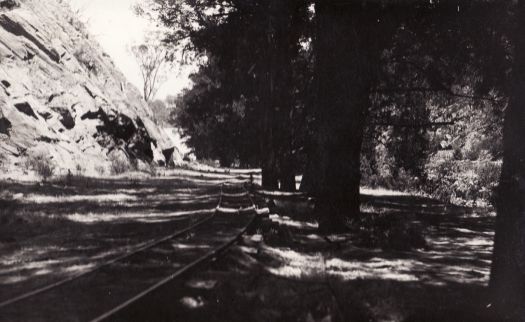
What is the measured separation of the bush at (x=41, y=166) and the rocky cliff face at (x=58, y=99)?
223mm

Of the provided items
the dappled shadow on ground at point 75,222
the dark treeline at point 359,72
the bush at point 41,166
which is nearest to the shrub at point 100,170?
the dappled shadow on ground at point 75,222

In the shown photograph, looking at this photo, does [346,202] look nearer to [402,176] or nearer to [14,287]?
[14,287]

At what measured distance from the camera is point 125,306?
586 centimetres

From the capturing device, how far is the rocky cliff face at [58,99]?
22875 millimetres

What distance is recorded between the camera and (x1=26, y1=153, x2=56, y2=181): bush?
2080 cm

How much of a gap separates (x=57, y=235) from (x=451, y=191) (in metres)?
24.8

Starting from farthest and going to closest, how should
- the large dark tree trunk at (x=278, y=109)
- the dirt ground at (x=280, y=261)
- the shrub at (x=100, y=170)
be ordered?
the shrub at (x=100, y=170), the large dark tree trunk at (x=278, y=109), the dirt ground at (x=280, y=261)

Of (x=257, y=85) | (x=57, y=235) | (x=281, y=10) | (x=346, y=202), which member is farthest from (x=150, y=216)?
(x=257, y=85)

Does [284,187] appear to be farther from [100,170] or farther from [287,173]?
[100,170]

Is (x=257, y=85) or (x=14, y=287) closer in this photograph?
(x=14, y=287)

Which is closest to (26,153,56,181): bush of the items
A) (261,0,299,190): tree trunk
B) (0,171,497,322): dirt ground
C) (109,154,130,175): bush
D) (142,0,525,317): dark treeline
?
(0,171,497,322): dirt ground

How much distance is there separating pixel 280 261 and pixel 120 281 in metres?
2.97

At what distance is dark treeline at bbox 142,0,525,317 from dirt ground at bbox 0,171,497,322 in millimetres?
1079

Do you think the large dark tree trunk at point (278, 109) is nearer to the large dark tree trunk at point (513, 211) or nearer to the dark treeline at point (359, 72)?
the dark treeline at point (359, 72)
